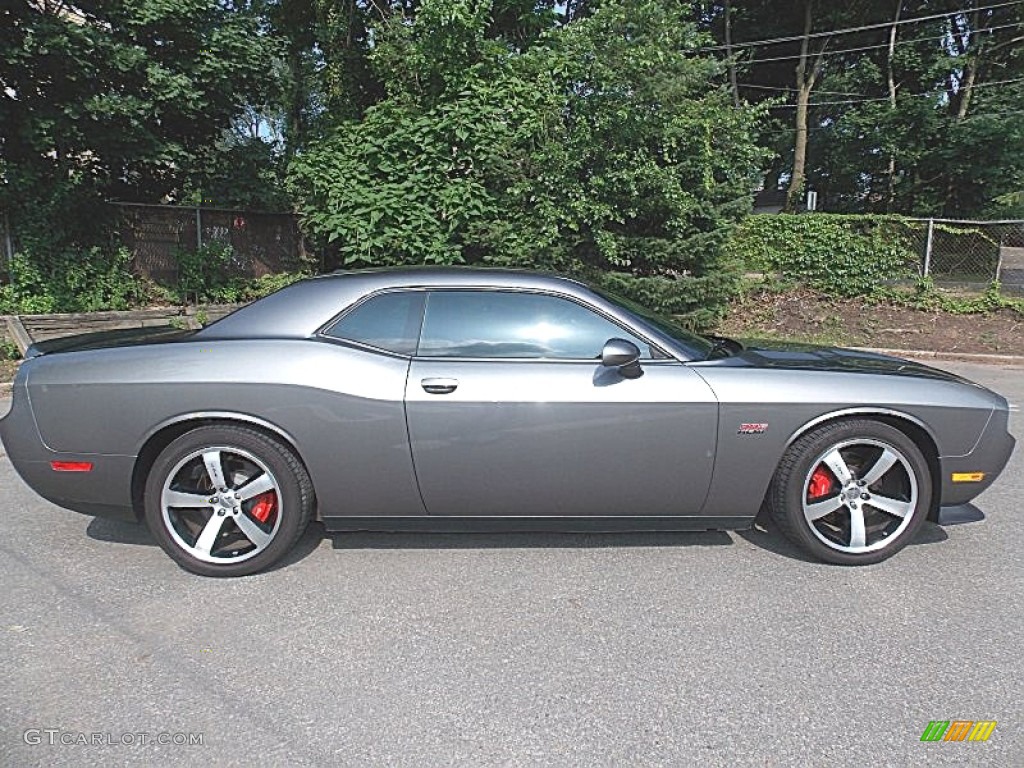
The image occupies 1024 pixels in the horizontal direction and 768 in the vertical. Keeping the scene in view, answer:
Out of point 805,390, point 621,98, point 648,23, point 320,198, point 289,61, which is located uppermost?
point 289,61

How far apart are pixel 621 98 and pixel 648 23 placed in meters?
1.05

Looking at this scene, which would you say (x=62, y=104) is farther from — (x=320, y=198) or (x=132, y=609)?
(x=132, y=609)

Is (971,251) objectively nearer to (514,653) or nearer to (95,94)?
(514,653)

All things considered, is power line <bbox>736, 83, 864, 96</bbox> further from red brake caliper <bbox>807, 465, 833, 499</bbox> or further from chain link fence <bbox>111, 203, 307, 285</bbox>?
red brake caliper <bbox>807, 465, 833, 499</bbox>

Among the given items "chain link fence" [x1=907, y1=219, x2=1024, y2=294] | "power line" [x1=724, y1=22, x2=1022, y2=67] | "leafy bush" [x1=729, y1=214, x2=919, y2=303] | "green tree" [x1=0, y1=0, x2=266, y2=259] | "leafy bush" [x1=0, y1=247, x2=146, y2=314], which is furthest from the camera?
"power line" [x1=724, y1=22, x2=1022, y2=67]

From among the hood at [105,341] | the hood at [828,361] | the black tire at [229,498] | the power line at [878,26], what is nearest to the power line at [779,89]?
the power line at [878,26]

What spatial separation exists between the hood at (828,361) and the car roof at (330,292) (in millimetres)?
1039

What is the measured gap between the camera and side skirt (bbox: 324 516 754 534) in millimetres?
3082

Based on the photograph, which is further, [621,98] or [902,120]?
[902,120]

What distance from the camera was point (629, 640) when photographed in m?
2.53

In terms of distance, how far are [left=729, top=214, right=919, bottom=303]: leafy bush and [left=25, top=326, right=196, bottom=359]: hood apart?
33.6ft

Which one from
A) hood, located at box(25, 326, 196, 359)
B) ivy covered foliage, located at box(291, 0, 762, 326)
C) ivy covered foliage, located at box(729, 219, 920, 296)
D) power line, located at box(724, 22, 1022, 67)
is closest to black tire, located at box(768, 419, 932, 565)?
hood, located at box(25, 326, 196, 359)

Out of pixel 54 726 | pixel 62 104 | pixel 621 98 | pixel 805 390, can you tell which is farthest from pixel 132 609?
pixel 62 104

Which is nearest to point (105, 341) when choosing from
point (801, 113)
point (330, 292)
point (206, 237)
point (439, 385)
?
point (330, 292)
